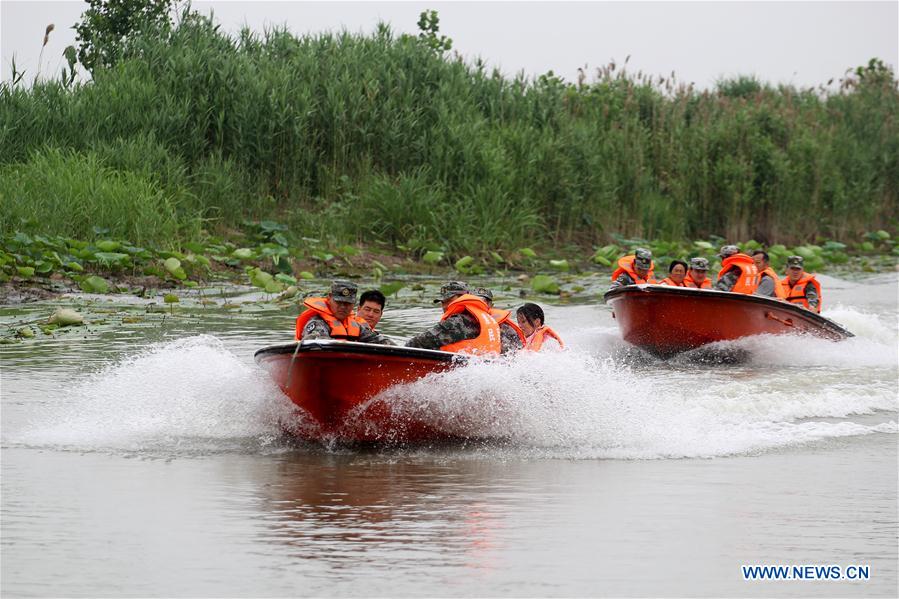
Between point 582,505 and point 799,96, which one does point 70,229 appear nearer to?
point 582,505

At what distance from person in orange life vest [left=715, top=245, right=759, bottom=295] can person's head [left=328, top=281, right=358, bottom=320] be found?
282 inches

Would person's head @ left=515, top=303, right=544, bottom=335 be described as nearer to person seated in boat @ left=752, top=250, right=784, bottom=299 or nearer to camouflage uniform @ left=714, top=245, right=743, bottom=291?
camouflage uniform @ left=714, top=245, right=743, bottom=291

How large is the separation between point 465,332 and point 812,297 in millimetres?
7486

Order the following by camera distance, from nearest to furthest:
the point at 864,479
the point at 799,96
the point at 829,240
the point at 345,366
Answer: the point at 864,479
the point at 345,366
the point at 829,240
the point at 799,96

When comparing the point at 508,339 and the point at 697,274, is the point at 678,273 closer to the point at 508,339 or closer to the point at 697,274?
the point at 697,274

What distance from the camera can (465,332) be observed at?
31.7 feet

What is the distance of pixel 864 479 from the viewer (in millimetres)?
8430

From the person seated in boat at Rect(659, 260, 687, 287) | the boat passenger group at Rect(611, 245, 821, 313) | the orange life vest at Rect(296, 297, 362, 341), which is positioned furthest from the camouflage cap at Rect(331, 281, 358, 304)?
the person seated in boat at Rect(659, 260, 687, 287)

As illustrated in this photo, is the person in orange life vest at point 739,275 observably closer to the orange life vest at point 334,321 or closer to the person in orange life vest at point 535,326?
the person in orange life vest at point 535,326

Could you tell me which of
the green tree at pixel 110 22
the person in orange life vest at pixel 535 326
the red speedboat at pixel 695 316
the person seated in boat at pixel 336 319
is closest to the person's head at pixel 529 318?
→ the person in orange life vest at pixel 535 326

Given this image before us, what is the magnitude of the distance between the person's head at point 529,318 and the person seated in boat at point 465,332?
4.14 feet

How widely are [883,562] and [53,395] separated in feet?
22.8

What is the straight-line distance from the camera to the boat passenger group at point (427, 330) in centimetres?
944

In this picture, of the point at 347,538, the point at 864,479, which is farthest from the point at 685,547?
the point at 864,479
